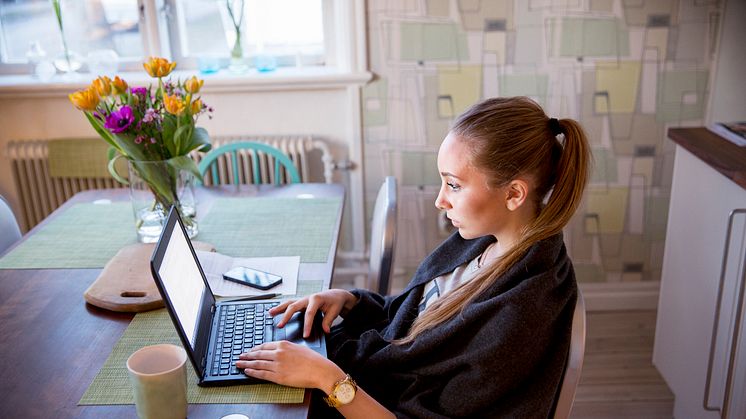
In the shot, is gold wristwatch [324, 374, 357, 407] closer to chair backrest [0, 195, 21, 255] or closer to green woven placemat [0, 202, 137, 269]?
green woven placemat [0, 202, 137, 269]

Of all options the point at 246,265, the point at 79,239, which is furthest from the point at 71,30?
the point at 246,265

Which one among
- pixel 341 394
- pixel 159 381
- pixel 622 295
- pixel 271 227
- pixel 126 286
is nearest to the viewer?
pixel 159 381

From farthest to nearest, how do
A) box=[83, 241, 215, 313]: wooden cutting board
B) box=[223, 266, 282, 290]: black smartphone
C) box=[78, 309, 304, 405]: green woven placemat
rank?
box=[223, 266, 282, 290]: black smartphone < box=[83, 241, 215, 313]: wooden cutting board < box=[78, 309, 304, 405]: green woven placemat

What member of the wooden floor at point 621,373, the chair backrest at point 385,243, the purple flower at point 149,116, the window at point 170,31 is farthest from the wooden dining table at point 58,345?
the window at point 170,31

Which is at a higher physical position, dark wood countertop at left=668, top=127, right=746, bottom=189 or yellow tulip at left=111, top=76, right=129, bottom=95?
yellow tulip at left=111, top=76, right=129, bottom=95

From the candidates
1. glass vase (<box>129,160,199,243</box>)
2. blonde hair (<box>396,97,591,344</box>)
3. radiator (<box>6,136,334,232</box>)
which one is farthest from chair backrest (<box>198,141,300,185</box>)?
blonde hair (<box>396,97,591,344</box>)

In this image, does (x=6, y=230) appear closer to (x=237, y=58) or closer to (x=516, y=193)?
(x=237, y=58)

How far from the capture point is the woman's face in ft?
4.18

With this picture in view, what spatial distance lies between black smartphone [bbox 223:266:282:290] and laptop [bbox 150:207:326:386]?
0.10 meters

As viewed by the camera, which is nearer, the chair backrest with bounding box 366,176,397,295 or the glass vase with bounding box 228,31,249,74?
the chair backrest with bounding box 366,176,397,295

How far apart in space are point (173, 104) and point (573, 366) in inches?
41.7

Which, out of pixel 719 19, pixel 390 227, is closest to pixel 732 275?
pixel 390 227

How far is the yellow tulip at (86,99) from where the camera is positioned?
1621mm

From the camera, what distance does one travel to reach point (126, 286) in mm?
1571
